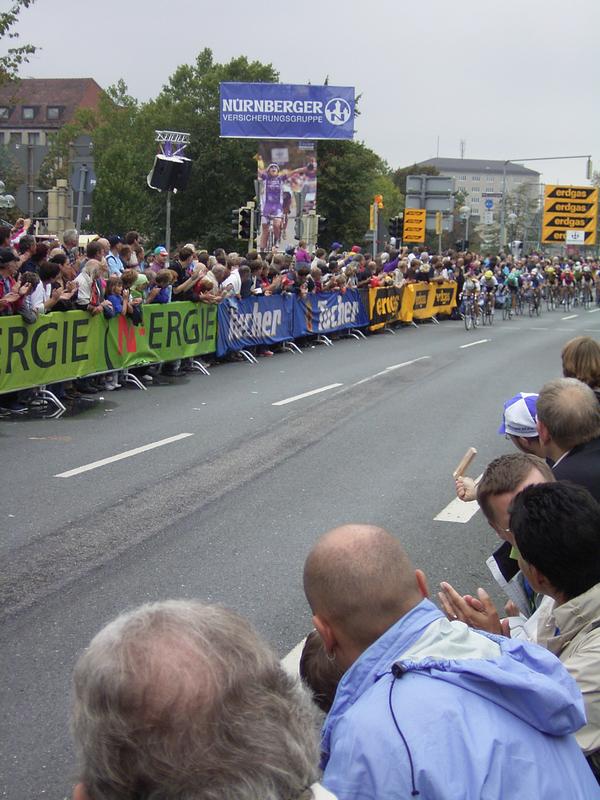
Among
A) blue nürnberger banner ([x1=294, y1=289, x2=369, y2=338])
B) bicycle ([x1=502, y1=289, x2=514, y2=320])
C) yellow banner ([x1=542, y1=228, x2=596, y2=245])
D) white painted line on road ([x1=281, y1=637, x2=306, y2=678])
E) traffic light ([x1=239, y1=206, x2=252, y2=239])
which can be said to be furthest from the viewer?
yellow banner ([x1=542, y1=228, x2=596, y2=245])

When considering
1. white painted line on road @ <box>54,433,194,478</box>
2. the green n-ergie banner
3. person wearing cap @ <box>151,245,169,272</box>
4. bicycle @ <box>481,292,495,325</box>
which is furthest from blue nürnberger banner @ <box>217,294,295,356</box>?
bicycle @ <box>481,292,495,325</box>

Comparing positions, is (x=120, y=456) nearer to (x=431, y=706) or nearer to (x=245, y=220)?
(x=431, y=706)

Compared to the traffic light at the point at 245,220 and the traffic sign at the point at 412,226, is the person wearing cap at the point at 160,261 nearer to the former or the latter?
the traffic light at the point at 245,220

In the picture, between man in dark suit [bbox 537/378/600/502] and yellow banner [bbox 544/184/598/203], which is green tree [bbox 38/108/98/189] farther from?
man in dark suit [bbox 537/378/600/502]

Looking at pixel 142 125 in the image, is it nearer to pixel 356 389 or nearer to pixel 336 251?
pixel 336 251

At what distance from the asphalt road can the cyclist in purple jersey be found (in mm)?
34028

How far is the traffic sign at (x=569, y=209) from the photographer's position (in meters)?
56.4

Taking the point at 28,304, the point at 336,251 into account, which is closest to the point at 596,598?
the point at 28,304

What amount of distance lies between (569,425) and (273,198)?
48595 mm

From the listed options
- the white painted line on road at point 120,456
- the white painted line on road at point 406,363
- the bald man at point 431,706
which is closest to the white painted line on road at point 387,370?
the white painted line on road at point 406,363

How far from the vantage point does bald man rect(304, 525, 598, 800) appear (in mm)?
2014

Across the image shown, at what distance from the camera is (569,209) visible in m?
56.8

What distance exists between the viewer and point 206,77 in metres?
87.7

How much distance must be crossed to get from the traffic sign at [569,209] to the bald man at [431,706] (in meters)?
56.4
